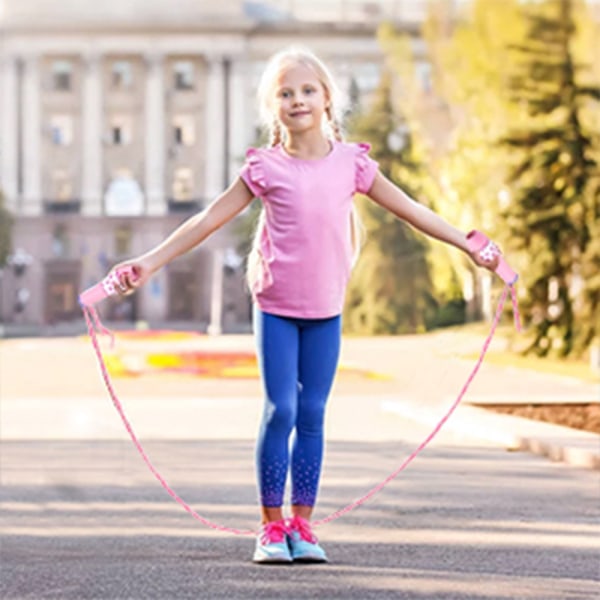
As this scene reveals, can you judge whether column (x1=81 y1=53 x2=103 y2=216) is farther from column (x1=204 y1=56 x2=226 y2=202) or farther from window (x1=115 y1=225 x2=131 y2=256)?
column (x1=204 y1=56 x2=226 y2=202)

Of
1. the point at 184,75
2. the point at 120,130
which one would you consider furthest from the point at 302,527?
the point at 184,75

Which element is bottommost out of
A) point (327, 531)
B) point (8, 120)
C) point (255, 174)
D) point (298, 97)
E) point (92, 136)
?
point (327, 531)

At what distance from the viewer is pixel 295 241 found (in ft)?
22.6

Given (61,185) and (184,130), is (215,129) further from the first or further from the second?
(61,185)

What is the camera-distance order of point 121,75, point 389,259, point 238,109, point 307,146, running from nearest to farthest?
point 307,146
point 389,259
point 238,109
point 121,75

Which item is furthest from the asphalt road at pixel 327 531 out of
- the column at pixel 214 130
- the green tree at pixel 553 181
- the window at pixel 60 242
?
the column at pixel 214 130

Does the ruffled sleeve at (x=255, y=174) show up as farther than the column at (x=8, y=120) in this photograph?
No

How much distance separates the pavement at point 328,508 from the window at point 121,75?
281ft

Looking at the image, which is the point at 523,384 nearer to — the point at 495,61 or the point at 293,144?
the point at 495,61

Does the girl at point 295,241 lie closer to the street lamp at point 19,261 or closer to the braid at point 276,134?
the braid at point 276,134

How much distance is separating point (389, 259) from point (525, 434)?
178ft

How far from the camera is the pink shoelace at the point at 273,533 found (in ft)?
23.2

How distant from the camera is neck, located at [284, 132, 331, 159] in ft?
23.0

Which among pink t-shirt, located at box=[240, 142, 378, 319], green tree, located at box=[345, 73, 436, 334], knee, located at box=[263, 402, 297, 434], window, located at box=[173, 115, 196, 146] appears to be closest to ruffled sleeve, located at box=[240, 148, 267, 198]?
pink t-shirt, located at box=[240, 142, 378, 319]
